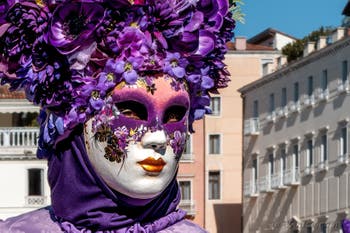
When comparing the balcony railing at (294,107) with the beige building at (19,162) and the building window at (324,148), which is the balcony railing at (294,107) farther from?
the beige building at (19,162)

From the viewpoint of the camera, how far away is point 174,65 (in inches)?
Result: 276

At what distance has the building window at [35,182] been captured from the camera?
172 feet

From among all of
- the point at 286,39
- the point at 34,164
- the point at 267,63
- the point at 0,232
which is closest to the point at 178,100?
the point at 0,232

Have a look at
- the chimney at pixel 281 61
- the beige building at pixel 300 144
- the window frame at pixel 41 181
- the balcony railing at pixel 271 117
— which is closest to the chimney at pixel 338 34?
the beige building at pixel 300 144

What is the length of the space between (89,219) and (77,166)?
0.24 metres

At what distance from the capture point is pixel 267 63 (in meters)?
65.9

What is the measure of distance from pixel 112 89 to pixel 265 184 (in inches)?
2177

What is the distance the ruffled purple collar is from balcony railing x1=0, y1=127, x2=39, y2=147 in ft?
145

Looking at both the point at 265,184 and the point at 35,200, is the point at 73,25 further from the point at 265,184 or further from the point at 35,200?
the point at 265,184

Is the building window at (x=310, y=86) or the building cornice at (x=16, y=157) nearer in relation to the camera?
the building cornice at (x=16, y=157)

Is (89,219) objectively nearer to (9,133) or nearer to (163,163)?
(163,163)

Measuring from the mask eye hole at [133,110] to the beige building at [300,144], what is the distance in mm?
45810

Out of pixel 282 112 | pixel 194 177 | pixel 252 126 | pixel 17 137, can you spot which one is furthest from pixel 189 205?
pixel 17 137

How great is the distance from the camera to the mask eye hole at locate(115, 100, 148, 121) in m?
6.97
